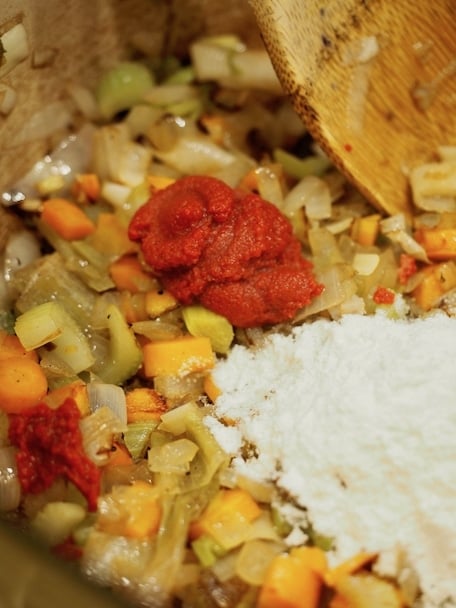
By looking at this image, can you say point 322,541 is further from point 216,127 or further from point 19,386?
point 216,127

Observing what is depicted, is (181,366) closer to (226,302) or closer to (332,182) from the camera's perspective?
(226,302)

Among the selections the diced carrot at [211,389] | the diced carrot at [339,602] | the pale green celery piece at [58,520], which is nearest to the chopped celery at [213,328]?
the diced carrot at [211,389]

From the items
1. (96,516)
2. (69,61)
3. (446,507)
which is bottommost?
(446,507)

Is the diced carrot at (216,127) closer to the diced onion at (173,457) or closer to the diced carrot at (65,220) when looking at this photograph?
the diced carrot at (65,220)

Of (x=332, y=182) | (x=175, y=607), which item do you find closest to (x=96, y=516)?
(x=175, y=607)

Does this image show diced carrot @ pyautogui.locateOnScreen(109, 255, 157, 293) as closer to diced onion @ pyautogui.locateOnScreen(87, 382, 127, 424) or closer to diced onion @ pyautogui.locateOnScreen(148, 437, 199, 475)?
diced onion @ pyautogui.locateOnScreen(87, 382, 127, 424)

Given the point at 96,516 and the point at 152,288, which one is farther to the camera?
the point at 152,288

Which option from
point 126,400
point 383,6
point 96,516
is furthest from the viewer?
point 383,6
